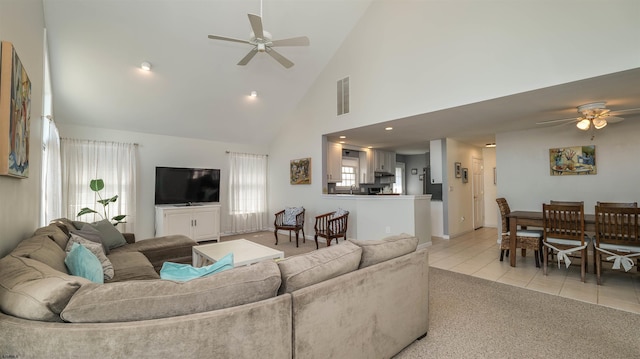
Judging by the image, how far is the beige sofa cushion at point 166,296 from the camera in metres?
1.00

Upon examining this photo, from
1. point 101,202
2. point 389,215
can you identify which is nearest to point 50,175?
point 101,202

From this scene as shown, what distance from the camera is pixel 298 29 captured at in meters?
4.86

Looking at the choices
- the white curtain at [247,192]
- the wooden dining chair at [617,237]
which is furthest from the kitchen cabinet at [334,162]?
the wooden dining chair at [617,237]

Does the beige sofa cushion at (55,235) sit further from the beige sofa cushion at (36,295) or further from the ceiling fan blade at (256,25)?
the ceiling fan blade at (256,25)

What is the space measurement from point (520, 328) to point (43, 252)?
362cm

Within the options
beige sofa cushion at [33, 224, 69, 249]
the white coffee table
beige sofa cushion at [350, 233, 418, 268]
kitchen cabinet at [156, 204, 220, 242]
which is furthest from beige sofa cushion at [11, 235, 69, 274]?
kitchen cabinet at [156, 204, 220, 242]

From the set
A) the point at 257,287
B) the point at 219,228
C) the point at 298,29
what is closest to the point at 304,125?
the point at 298,29

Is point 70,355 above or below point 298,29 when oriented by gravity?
below

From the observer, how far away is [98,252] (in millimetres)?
2504

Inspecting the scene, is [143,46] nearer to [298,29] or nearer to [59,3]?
[59,3]

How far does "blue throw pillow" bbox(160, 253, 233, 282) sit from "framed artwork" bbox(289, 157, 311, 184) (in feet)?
Answer: 15.3

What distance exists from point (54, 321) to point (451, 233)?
21.4 ft

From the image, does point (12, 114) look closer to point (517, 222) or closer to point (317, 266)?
point (317, 266)

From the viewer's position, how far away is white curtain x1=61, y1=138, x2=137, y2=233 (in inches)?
190
